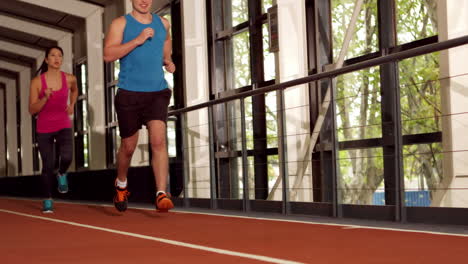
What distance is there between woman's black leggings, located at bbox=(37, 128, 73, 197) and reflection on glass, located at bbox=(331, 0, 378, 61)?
2.13 m

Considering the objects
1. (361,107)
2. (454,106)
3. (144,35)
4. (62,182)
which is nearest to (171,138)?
(62,182)

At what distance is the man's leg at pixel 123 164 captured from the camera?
16.3 ft

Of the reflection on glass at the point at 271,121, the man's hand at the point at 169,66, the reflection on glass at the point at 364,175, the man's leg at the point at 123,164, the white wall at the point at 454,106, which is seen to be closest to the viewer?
the white wall at the point at 454,106

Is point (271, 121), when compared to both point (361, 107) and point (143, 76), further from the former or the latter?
point (143, 76)

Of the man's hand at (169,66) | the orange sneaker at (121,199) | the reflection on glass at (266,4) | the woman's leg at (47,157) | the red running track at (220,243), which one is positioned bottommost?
the red running track at (220,243)

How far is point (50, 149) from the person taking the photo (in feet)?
20.7

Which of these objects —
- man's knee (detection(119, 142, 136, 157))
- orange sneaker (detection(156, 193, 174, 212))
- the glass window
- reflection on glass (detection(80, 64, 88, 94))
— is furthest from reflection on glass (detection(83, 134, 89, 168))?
orange sneaker (detection(156, 193, 174, 212))

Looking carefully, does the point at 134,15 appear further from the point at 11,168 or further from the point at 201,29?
the point at 11,168

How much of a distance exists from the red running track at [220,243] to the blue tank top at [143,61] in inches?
31.5

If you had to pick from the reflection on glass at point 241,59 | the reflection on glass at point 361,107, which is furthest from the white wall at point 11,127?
the reflection on glass at point 361,107

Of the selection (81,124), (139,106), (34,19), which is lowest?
(139,106)

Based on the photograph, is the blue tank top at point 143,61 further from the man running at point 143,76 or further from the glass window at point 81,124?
the glass window at point 81,124

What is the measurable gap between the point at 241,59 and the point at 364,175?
254cm

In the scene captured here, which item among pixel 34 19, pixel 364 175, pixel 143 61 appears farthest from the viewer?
pixel 34 19
